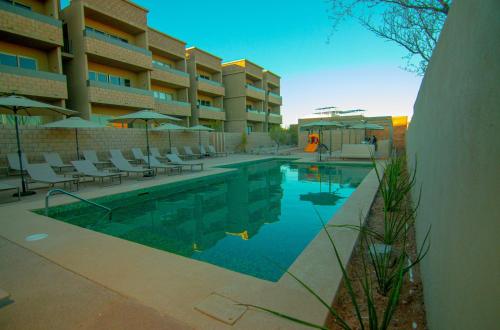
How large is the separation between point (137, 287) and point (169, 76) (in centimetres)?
2315

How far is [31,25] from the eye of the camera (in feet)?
46.1

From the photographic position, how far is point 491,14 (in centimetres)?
113

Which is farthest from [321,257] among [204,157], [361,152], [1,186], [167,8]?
[167,8]

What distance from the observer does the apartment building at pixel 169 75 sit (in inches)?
881

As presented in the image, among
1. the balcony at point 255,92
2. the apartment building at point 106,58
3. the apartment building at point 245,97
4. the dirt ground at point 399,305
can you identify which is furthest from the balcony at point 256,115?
the dirt ground at point 399,305

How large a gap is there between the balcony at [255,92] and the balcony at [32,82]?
21050 millimetres

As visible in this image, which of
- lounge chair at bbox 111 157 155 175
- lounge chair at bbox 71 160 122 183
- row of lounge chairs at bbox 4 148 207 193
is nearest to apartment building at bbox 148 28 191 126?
row of lounge chairs at bbox 4 148 207 193

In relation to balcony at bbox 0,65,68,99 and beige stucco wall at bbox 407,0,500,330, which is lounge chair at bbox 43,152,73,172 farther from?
beige stucco wall at bbox 407,0,500,330

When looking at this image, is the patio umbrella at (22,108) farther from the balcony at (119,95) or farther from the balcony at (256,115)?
the balcony at (256,115)

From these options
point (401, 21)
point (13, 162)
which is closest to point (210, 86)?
point (13, 162)

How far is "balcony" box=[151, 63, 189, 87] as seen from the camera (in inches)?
865

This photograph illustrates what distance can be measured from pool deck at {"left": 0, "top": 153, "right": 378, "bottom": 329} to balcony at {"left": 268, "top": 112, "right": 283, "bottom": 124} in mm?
35010

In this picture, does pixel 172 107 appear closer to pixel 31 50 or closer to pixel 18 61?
pixel 31 50

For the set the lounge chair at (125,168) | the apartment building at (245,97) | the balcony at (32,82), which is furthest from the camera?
the apartment building at (245,97)
